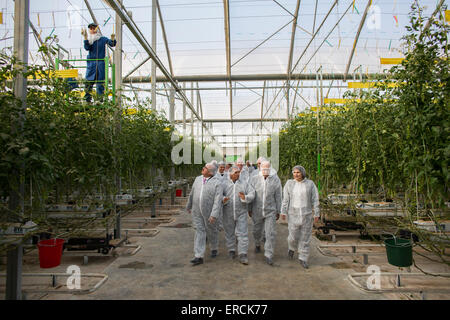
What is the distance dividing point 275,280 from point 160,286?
1.53m

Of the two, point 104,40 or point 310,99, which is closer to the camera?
point 104,40

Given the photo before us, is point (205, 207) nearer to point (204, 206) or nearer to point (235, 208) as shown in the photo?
point (204, 206)

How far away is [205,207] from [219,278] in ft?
4.03

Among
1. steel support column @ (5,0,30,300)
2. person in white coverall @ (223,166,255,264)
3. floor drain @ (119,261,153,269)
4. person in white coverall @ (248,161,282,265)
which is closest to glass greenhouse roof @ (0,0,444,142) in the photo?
person in white coverall @ (248,161,282,265)

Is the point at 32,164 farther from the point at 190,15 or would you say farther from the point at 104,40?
the point at 190,15

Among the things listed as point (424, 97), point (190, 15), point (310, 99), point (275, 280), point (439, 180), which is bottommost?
point (275, 280)

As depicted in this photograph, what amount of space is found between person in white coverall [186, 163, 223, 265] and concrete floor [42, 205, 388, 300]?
324mm

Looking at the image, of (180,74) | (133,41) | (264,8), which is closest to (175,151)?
(133,41)

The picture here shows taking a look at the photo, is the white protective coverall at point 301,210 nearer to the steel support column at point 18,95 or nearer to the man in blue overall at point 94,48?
the steel support column at point 18,95

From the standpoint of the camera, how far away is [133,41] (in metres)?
9.75

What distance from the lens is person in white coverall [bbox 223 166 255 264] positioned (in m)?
5.05

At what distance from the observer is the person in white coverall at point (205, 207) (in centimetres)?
478

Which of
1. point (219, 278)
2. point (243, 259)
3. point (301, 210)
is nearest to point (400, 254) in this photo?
point (301, 210)

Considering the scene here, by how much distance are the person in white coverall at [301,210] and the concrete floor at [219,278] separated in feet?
1.05
